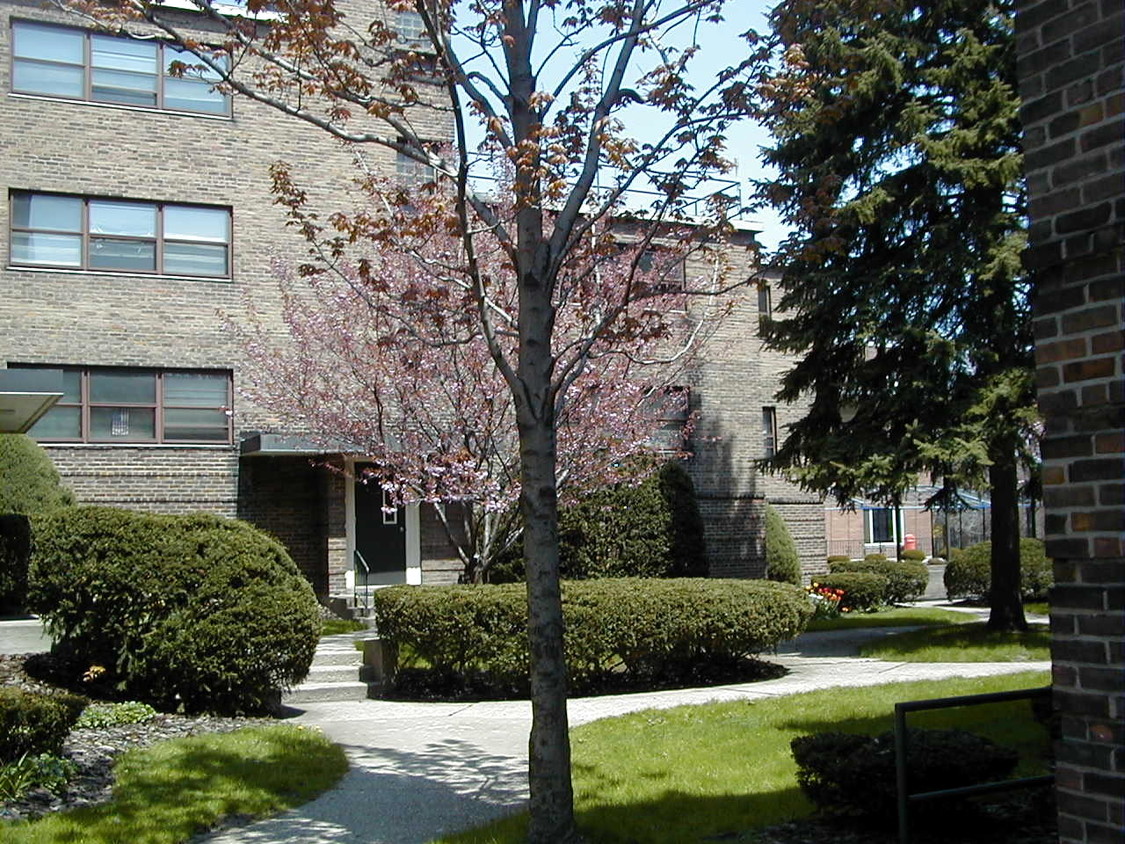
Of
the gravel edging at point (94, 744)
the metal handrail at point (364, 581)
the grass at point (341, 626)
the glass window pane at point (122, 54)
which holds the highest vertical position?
the glass window pane at point (122, 54)

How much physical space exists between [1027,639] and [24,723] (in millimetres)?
12973

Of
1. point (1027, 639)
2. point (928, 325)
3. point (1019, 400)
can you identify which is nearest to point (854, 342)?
point (928, 325)

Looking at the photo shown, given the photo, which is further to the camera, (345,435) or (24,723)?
(345,435)

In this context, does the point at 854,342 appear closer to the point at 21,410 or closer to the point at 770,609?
the point at 770,609

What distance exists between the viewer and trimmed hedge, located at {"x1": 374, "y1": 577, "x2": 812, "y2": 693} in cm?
1228

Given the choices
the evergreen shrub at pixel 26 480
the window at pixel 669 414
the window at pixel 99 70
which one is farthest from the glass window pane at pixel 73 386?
the window at pixel 669 414

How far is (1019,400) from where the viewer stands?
14961 mm

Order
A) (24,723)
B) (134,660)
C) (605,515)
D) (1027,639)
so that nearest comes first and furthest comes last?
(24,723) → (134,660) → (1027,639) → (605,515)

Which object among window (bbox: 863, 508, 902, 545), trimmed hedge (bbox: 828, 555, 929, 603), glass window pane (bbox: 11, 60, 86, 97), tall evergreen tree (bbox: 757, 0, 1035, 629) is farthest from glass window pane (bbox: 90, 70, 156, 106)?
window (bbox: 863, 508, 902, 545)

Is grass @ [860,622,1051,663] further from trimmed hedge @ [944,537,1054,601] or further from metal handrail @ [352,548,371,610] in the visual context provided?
trimmed hedge @ [944,537,1054,601]

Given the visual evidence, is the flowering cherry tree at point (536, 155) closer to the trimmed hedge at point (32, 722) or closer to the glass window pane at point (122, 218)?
the trimmed hedge at point (32, 722)

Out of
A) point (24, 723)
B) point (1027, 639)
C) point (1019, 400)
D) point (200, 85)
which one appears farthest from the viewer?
point (200, 85)

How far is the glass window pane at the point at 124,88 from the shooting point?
20281mm

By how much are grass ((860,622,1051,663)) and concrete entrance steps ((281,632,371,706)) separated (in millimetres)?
6976
